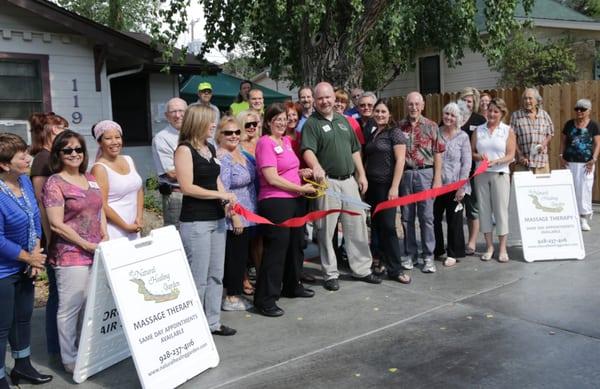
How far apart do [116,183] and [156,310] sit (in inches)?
44.5

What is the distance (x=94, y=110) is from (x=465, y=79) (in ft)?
43.5

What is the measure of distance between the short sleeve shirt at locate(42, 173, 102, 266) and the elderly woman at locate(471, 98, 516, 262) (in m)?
4.65

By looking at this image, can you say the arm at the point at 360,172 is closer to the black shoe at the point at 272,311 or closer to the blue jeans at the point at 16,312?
the black shoe at the point at 272,311

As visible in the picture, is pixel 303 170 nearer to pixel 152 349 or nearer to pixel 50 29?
pixel 152 349

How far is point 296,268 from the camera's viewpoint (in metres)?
5.68

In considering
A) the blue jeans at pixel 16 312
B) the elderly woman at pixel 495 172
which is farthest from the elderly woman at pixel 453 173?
the blue jeans at pixel 16 312

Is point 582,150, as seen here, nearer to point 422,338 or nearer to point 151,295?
point 422,338

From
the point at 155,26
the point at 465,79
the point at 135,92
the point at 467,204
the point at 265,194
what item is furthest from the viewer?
the point at 465,79

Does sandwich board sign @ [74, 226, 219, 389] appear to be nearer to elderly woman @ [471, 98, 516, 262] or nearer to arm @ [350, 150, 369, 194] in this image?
arm @ [350, 150, 369, 194]

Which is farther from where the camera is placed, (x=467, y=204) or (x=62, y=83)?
(x=62, y=83)

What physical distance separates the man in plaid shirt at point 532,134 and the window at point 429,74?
13451 mm

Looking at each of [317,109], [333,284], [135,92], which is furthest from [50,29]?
[333,284]

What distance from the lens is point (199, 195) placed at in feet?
14.3

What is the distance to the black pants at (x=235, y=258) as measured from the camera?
17.1 ft
